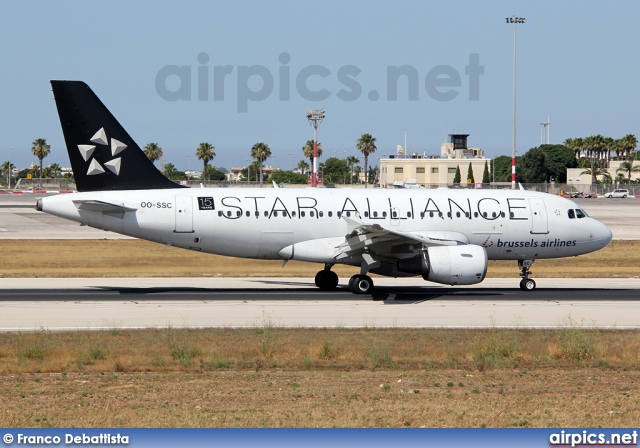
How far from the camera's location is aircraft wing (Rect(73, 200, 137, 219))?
3080 cm

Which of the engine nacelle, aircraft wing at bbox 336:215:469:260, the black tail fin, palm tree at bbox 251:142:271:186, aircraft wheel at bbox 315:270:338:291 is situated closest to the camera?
the engine nacelle

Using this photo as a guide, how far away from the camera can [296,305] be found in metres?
29.7

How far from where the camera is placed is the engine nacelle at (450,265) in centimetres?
3067

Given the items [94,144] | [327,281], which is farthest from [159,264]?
[94,144]

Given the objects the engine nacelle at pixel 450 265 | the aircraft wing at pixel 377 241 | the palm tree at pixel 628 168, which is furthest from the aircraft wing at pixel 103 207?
the palm tree at pixel 628 168

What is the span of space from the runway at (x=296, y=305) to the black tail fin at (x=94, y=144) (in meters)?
3.88

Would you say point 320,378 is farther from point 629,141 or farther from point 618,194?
point 629,141

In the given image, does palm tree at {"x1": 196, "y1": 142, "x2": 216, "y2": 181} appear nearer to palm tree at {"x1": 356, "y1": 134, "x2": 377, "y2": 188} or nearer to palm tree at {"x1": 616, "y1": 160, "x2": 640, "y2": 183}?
palm tree at {"x1": 356, "y1": 134, "x2": 377, "y2": 188}

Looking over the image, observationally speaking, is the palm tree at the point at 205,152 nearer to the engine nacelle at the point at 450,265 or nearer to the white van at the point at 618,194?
the white van at the point at 618,194

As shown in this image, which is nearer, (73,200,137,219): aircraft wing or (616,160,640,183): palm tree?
(73,200,137,219): aircraft wing

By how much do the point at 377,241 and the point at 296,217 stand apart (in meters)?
3.12

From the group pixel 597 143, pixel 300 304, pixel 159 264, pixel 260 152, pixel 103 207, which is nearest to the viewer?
pixel 300 304

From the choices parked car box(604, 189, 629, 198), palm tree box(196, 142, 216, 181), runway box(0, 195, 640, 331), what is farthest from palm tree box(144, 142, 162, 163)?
runway box(0, 195, 640, 331)

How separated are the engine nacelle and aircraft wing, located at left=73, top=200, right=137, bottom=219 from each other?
9.80 meters
